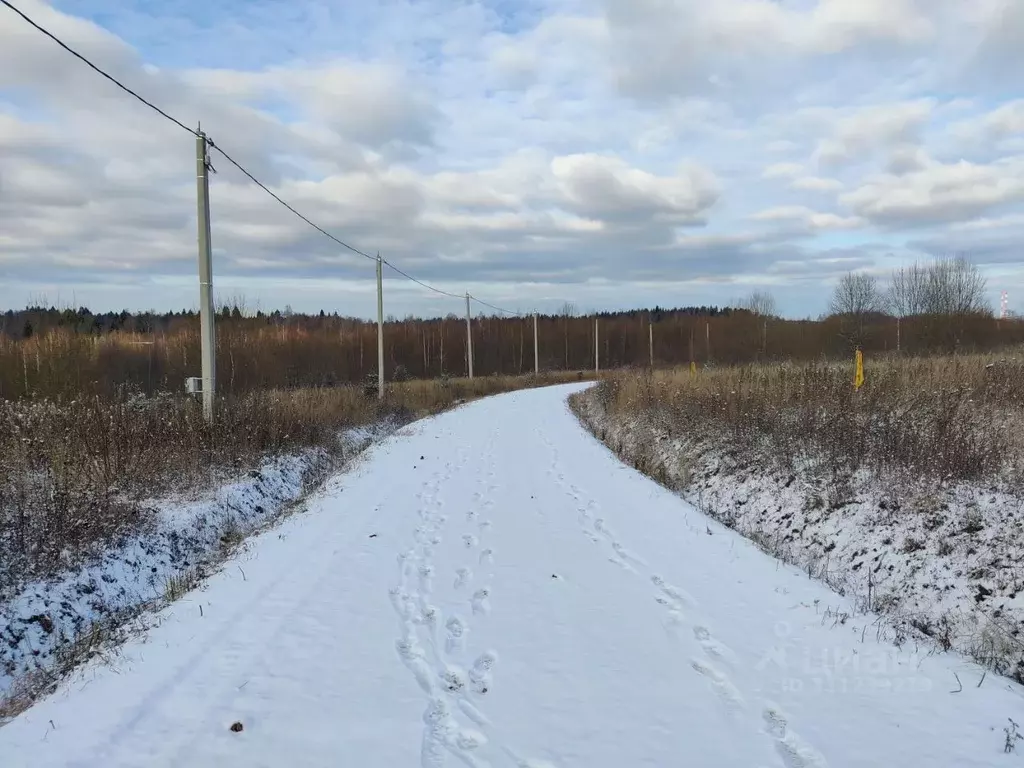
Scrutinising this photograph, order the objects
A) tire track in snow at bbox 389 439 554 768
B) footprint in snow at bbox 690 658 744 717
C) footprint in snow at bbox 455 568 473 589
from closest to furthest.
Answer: tire track in snow at bbox 389 439 554 768 < footprint in snow at bbox 690 658 744 717 < footprint in snow at bbox 455 568 473 589

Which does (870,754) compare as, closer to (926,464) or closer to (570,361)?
(926,464)

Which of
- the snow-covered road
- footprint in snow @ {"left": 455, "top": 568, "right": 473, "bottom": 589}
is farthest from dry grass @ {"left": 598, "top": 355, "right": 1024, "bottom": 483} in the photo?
footprint in snow @ {"left": 455, "top": 568, "right": 473, "bottom": 589}

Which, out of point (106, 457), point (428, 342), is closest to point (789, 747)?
point (106, 457)

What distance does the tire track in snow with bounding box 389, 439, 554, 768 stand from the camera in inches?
123

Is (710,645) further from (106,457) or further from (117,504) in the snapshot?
(106,457)

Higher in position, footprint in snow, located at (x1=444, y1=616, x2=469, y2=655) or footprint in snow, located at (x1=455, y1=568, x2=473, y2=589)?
footprint in snow, located at (x1=444, y1=616, x2=469, y2=655)

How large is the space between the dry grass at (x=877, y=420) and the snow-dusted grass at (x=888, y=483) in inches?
1.1

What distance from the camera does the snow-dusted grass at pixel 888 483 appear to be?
488 centimetres

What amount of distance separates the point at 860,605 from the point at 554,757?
11.2ft

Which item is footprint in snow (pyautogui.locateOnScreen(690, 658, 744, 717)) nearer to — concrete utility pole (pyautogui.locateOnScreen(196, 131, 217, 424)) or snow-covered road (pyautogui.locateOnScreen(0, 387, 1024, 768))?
snow-covered road (pyautogui.locateOnScreen(0, 387, 1024, 768))

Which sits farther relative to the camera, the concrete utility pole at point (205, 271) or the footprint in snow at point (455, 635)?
the concrete utility pole at point (205, 271)

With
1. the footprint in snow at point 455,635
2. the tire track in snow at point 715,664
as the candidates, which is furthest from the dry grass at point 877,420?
the footprint in snow at point 455,635

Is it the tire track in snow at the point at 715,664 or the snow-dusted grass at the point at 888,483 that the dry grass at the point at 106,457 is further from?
the snow-dusted grass at the point at 888,483

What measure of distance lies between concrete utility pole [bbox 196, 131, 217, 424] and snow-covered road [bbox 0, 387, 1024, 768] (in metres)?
5.68
